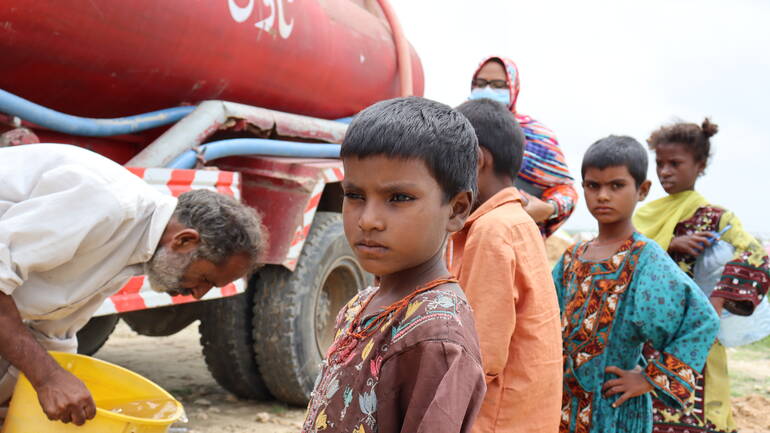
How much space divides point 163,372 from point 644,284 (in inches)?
147

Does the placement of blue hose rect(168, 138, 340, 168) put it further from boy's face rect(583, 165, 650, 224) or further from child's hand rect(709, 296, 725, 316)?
child's hand rect(709, 296, 725, 316)

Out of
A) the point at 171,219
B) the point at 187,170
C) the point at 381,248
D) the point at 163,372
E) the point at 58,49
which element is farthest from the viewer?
the point at 163,372

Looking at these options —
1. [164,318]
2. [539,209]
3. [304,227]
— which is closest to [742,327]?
[539,209]

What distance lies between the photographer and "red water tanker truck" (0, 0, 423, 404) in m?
2.94

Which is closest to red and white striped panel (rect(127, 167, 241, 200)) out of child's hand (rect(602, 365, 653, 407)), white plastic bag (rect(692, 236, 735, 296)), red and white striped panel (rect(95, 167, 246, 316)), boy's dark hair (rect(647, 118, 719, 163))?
red and white striped panel (rect(95, 167, 246, 316))

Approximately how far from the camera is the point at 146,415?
230cm

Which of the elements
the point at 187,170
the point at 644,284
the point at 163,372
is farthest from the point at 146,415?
the point at 163,372

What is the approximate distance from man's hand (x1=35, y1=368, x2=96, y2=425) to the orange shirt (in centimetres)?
104

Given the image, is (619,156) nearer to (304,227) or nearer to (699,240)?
(699,240)

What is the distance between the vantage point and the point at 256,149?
3.71 meters

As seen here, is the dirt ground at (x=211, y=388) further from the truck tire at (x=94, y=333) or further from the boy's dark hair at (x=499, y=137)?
the boy's dark hair at (x=499, y=137)

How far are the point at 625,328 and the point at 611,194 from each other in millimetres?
486

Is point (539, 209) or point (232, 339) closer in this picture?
point (539, 209)

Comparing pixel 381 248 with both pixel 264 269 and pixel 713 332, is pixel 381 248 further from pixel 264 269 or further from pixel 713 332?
pixel 264 269
